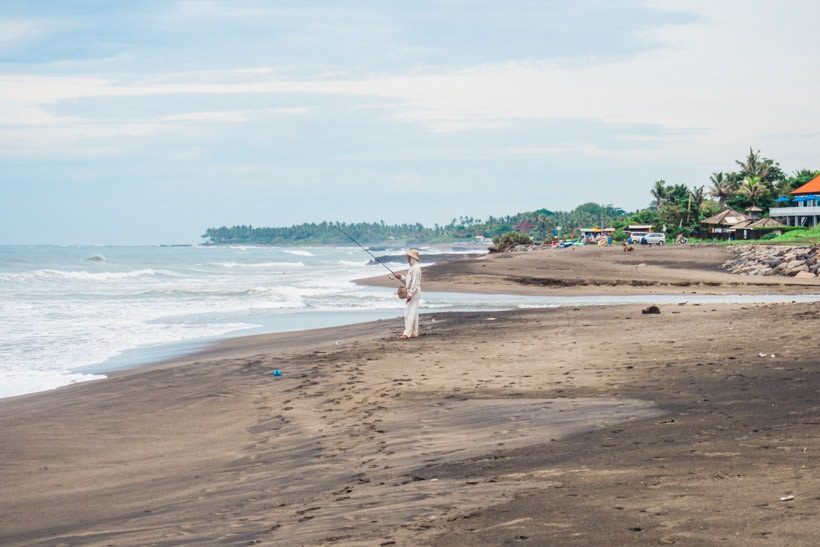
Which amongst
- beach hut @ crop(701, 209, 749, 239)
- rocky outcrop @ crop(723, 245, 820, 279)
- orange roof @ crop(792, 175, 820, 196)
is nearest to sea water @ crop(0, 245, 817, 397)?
rocky outcrop @ crop(723, 245, 820, 279)

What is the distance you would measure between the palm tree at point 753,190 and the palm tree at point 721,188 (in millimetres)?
6835

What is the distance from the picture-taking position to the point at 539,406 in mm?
8883

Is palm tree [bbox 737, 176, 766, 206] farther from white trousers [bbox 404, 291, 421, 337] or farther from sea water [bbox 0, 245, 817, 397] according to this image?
white trousers [bbox 404, 291, 421, 337]

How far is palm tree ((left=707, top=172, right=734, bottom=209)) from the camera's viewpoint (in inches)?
3499

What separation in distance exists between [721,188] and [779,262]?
52.1 m

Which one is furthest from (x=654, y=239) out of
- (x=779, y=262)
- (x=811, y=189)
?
(x=779, y=262)

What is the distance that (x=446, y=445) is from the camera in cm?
739

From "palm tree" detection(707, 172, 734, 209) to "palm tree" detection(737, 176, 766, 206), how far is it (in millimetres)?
6835

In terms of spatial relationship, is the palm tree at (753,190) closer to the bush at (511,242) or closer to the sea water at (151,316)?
the bush at (511,242)

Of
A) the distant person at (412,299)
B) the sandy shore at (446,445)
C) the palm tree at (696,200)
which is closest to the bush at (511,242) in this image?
the palm tree at (696,200)

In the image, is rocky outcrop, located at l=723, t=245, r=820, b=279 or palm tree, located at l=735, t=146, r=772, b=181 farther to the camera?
palm tree, located at l=735, t=146, r=772, b=181

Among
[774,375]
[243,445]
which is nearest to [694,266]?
[774,375]

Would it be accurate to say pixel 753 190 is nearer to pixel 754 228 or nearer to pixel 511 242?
pixel 754 228

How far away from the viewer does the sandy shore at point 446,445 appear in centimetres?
500
